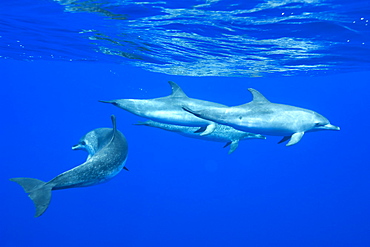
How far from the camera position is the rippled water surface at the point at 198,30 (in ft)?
33.0

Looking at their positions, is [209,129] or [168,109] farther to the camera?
[168,109]

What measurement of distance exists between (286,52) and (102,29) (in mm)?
9926

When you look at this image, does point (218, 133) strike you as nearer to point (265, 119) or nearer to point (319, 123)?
point (265, 119)

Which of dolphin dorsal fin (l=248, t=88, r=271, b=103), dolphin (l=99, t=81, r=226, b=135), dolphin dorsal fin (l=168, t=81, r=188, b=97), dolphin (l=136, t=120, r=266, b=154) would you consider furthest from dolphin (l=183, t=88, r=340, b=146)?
dolphin (l=136, t=120, r=266, b=154)

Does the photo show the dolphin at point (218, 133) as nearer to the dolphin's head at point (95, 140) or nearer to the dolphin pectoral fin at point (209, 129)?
the dolphin pectoral fin at point (209, 129)

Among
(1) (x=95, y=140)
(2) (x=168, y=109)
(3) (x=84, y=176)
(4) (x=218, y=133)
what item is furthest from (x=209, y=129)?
(3) (x=84, y=176)

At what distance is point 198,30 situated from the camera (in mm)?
12750

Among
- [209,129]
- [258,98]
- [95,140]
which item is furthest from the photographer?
[209,129]

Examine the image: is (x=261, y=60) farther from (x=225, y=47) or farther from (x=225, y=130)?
(x=225, y=130)

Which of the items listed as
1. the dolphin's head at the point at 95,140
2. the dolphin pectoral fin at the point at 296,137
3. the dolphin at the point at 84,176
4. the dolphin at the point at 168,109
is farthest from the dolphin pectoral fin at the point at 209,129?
the dolphin at the point at 84,176

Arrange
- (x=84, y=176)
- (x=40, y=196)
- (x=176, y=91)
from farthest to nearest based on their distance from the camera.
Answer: (x=176, y=91), (x=84, y=176), (x=40, y=196)

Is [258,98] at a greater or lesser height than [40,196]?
greater

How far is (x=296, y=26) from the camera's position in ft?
38.2

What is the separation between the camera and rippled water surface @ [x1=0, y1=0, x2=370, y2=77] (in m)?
10.1
